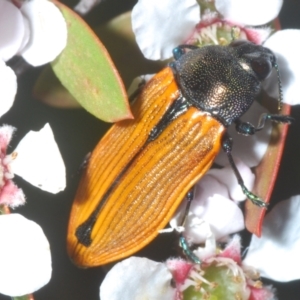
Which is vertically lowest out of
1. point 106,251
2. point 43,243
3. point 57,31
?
point 106,251

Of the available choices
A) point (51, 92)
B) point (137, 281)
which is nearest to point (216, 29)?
point (51, 92)

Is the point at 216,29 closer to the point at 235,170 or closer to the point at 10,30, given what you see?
the point at 235,170

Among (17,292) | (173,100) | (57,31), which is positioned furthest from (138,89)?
(17,292)

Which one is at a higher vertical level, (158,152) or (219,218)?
(158,152)

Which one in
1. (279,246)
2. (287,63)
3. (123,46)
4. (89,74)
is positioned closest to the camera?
(89,74)

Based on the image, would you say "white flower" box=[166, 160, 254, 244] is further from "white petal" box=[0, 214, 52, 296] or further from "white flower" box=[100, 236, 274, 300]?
"white petal" box=[0, 214, 52, 296]

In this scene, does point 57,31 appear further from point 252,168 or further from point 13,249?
point 252,168

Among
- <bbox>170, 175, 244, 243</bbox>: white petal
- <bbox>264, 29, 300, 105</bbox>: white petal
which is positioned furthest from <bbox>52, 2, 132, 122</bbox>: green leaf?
<bbox>264, 29, 300, 105</bbox>: white petal
